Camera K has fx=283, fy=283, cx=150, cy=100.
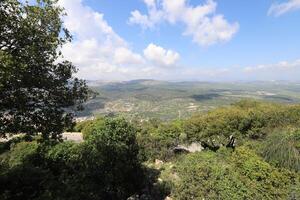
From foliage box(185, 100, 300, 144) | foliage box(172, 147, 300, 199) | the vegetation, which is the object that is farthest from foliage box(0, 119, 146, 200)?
foliage box(185, 100, 300, 144)

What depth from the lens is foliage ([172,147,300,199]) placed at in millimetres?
13870

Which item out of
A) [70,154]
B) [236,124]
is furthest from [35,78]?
[236,124]

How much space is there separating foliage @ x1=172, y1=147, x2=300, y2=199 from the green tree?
667cm

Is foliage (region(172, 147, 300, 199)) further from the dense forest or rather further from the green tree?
the green tree

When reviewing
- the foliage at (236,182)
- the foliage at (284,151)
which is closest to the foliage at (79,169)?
the foliage at (236,182)

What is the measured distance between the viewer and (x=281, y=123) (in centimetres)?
3675

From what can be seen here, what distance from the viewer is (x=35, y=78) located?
1080 cm

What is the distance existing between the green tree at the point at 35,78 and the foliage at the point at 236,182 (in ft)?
21.9

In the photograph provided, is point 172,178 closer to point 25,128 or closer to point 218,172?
point 218,172

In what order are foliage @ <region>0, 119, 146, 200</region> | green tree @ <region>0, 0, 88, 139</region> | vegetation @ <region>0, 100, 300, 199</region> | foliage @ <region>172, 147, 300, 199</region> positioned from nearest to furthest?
green tree @ <region>0, 0, 88, 139</region> → foliage @ <region>172, 147, 300, 199</region> → vegetation @ <region>0, 100, 300, 199</region> → foliage @ <region>0, 119, 146, 200</region>

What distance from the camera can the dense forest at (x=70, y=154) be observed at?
10328 millimetres

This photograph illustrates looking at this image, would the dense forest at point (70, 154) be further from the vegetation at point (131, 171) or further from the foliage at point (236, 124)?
the foliage at point (236, 124)

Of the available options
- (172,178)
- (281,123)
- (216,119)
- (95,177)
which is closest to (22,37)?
(95,177)

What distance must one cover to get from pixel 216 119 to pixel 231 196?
23440 mm
